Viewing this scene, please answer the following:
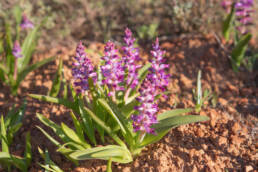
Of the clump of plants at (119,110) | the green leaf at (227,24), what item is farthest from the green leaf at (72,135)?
the green leaf at (227,24)

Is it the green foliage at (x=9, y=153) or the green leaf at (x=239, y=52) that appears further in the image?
the green leaf at (x=239, y=52)

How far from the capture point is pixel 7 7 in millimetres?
4996

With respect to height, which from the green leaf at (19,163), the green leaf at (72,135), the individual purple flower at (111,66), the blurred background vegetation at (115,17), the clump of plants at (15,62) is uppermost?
the blurred background vegetation at (115,17)

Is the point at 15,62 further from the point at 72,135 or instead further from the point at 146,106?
the point at 146,106

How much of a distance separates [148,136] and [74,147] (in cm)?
79

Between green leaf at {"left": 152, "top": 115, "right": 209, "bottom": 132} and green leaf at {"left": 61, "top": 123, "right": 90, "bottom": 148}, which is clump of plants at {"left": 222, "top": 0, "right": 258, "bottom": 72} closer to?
green leaf at {"left": 152, "top": 115, "right": 209, "bottom": 132}

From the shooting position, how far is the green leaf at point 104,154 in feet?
6.58

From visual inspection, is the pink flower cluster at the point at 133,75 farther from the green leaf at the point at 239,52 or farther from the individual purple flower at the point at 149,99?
the green leaf at the point at 239,52

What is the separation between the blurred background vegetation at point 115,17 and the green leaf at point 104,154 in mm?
2705

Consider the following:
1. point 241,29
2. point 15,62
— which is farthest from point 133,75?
point 241,29

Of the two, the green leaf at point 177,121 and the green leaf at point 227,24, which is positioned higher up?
the green leaf at point 227,24

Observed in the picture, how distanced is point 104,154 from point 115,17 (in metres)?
3.66

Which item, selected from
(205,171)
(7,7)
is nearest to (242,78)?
(205,171)

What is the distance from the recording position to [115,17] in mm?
5059
